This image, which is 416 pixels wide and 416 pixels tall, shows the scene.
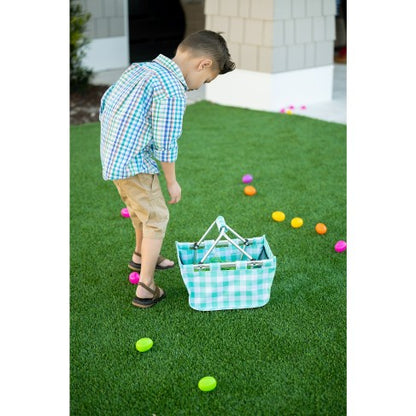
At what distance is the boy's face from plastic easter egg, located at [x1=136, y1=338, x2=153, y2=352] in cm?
107

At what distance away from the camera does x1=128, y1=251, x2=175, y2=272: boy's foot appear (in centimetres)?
345

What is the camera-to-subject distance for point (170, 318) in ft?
9.75

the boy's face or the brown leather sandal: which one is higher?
the boy's face

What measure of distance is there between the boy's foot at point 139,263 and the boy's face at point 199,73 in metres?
0.99

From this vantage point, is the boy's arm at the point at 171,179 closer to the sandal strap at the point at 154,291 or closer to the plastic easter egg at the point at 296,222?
the sandal strap at the point at 154,291

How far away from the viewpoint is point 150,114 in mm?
2783

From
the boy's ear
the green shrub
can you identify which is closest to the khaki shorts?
the boy's ear

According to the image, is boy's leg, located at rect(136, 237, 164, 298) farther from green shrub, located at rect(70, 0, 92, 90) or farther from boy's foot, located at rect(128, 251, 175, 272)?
green shrub, located at rect(70, 0, 92, 90)

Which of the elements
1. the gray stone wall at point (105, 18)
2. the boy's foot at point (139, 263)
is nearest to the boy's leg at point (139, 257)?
the boy's foot at point (139, 263)

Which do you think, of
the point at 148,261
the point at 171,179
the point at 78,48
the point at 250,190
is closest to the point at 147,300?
the point at 148,261
